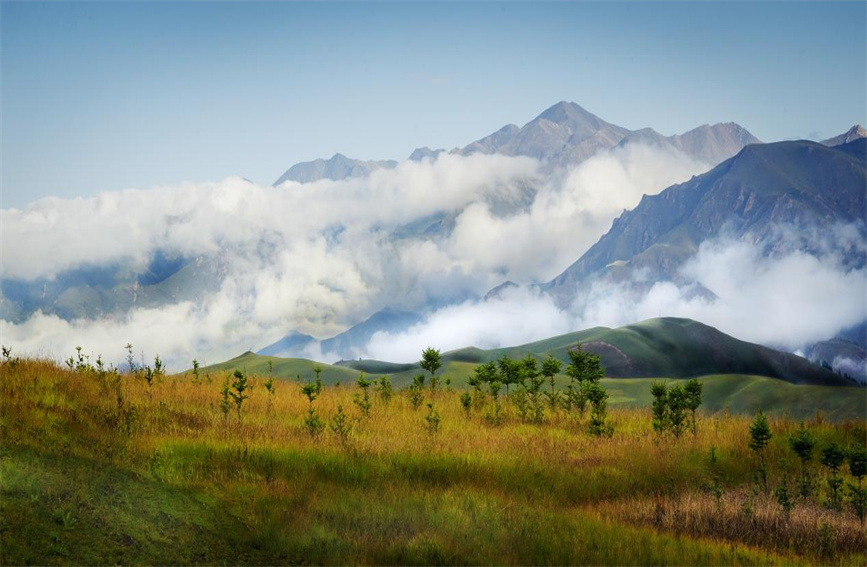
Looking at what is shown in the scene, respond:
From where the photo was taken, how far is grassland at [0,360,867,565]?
37.7 feet

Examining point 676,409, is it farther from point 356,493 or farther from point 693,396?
point 356,493

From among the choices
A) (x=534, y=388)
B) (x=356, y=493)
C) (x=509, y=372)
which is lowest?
(x=356, y=493)

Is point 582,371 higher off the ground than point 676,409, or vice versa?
point 582,371

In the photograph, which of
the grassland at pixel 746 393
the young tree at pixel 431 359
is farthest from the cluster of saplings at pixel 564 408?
the grassland at pixel 746 393

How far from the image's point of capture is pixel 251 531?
12.2m

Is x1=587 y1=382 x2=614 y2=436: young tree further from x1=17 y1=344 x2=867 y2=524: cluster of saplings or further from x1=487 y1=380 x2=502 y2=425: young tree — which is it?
x1=487 y1=380 x2=502 y2=425: young tree

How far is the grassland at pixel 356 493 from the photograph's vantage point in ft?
37.7

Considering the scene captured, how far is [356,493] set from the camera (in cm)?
1432

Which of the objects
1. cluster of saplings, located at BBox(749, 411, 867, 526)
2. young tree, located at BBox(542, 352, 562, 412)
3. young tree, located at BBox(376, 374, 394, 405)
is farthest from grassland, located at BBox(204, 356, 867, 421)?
cluster of saplings, located at BBox(749, 411, 867, 526)

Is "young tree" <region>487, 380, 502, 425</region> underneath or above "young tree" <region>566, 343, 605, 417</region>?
underneath

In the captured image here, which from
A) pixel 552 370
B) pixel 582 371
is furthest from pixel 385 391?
pixel 582 371

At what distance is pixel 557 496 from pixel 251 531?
23.5 feet

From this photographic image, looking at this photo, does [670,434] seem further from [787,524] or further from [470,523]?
[470,523]

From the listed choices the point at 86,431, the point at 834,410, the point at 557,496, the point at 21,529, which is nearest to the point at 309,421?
the point at 86,431
